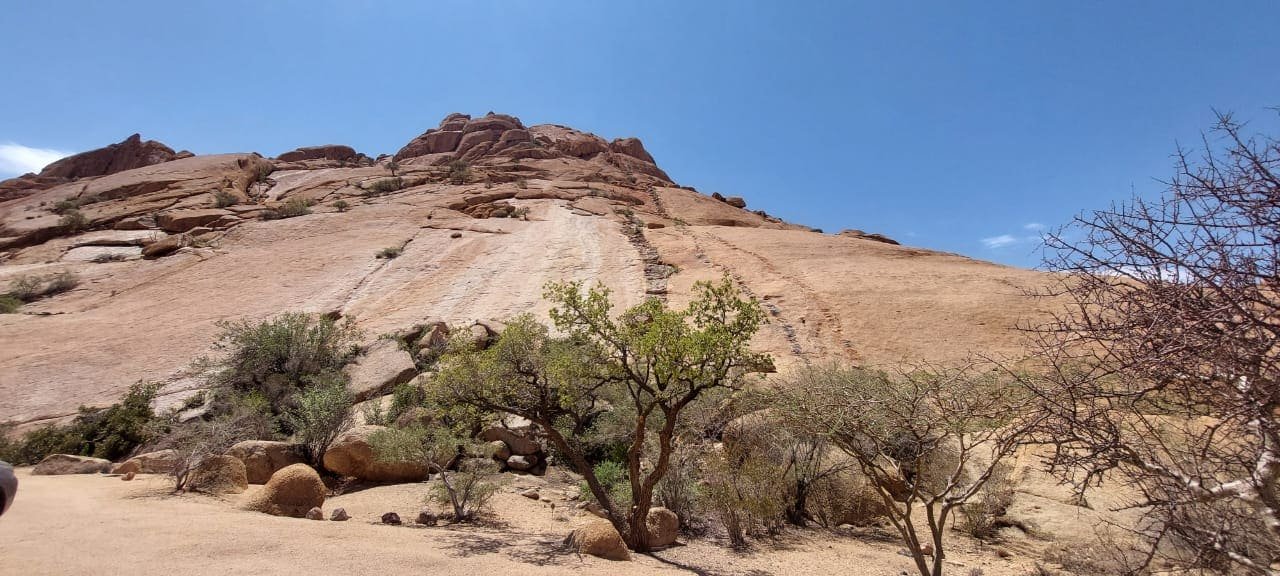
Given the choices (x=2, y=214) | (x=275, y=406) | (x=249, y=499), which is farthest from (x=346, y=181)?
(x=249, y=499)

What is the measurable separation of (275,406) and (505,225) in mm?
16934

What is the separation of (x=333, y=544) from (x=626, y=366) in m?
3.71

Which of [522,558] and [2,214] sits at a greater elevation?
[2,214]

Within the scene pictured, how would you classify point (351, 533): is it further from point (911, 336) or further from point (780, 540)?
point (911, 336)

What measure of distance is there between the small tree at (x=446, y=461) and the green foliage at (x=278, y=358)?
5526 mm

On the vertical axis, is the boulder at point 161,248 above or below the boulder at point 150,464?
above

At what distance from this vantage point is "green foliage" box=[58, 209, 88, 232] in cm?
3036

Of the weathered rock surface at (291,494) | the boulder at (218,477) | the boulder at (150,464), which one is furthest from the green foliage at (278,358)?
the weathered rock surface at (291,494)

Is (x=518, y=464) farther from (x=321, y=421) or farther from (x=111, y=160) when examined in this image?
(x=111, y=160)

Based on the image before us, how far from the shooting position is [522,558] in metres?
6.41

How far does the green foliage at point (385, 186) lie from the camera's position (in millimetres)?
38594

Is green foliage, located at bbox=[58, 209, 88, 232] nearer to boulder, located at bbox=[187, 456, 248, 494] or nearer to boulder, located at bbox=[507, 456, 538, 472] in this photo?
boulder, located at bbox=[187, 456, 248, 494]

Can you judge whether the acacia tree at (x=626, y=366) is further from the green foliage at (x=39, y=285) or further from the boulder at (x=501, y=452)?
the green foliage at (x=39, y=285)

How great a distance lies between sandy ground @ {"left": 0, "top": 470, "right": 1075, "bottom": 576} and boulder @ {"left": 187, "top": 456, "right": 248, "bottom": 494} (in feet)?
1.06
